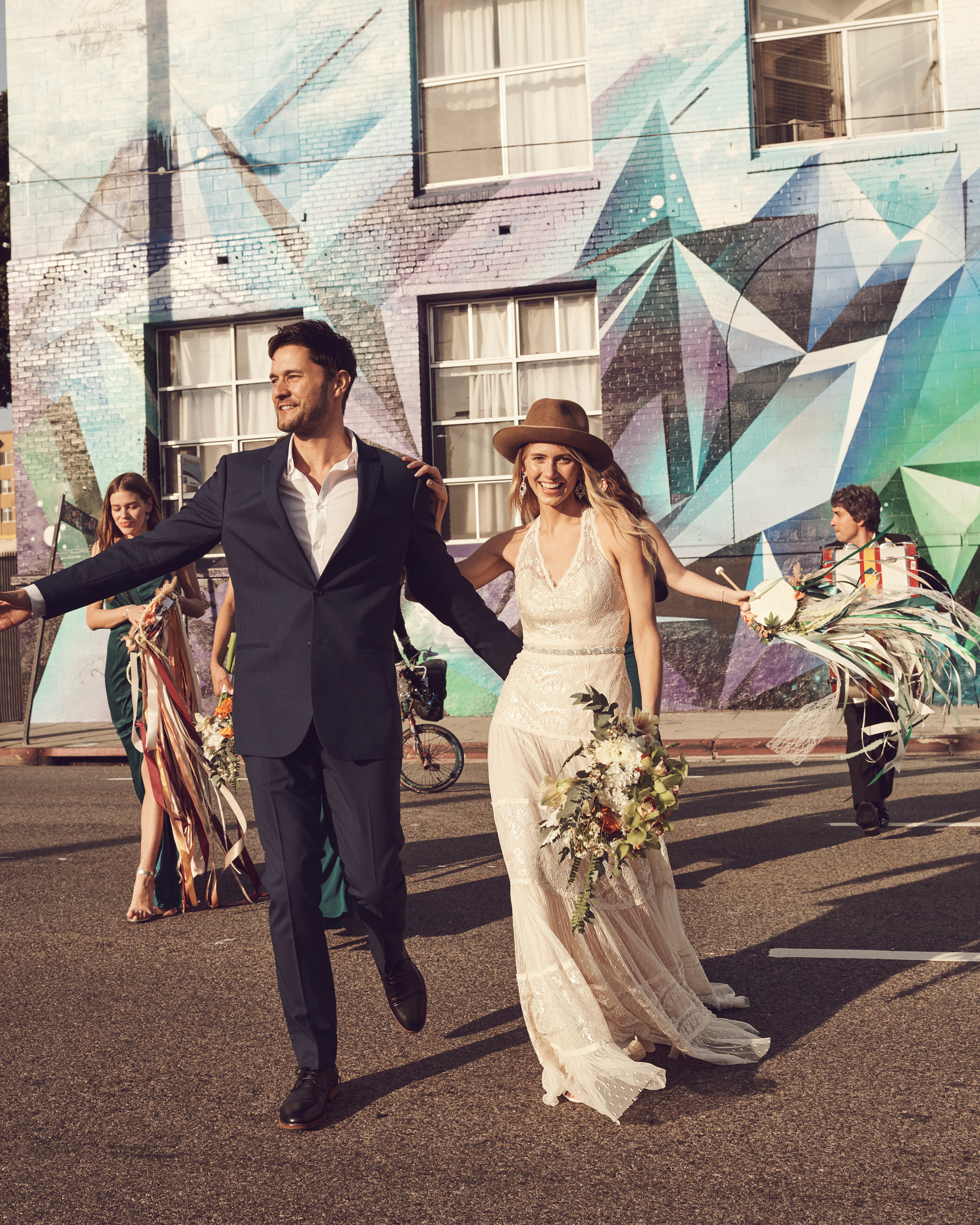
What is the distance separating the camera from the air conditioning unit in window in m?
15.6

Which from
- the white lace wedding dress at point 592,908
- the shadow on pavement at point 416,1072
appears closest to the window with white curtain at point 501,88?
the white lace wedding dress at point 592,908

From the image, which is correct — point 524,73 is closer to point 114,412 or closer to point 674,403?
point 674,403

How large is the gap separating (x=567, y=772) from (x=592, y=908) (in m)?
0.44

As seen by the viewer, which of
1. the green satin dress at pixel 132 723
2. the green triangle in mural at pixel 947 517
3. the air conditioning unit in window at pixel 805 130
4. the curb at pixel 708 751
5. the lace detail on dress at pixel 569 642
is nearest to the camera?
the lace detail on dress at pixel 569 642

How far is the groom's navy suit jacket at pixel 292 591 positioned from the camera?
372cm

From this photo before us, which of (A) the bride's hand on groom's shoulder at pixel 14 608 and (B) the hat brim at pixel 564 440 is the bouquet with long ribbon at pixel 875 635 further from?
(A) the bride's hand on groom's shoulder at pixel 14 608

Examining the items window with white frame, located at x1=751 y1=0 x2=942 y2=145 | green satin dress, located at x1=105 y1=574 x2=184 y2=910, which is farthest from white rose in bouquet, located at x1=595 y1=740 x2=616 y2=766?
window with white frame, located at x1=751 y1=0 x2=942 y2=145

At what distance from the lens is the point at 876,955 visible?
16.6 feet

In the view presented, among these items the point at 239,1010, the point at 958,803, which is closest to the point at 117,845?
the point at 239,1010

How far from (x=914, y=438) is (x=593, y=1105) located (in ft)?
42.0

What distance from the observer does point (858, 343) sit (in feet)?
49.2

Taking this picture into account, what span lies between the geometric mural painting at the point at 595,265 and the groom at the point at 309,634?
1178cm

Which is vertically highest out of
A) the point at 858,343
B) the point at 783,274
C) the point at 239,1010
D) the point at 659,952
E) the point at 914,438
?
the point at 783,274

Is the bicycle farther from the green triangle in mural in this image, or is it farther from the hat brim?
the green triangle in mural
